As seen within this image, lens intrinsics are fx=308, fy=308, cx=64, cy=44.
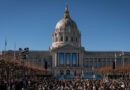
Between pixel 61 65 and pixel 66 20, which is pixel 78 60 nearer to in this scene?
pixel 61 65

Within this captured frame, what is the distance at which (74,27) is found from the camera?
162375 mm

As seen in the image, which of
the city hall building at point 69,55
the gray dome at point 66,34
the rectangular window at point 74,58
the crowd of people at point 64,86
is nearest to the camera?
the crowd of people at point 64,86

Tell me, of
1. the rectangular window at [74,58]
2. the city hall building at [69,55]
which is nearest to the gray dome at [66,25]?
the city hall building at [69,55]

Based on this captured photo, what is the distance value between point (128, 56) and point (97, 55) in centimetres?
1557

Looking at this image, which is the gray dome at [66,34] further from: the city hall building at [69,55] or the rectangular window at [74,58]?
the rectangular window at [74,58]

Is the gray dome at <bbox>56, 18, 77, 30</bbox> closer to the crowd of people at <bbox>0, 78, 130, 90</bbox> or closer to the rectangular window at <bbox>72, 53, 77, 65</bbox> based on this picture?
the rectangular window at <bbox>72, 53, 77, 65</bbox>

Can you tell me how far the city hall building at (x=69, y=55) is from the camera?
453 feet

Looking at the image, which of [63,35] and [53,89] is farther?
[63,35]

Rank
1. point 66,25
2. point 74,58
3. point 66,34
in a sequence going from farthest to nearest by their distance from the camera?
point 66,25 → point 66,34 → point 74,58

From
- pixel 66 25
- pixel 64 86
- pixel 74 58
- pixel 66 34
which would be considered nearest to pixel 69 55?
pixel 74 58

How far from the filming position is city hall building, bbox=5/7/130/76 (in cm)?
13812

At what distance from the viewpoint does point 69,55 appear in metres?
140

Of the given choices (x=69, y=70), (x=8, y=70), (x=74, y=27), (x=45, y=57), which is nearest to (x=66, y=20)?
(x=74, y=27)

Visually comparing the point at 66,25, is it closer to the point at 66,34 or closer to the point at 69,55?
the point at 66,34
